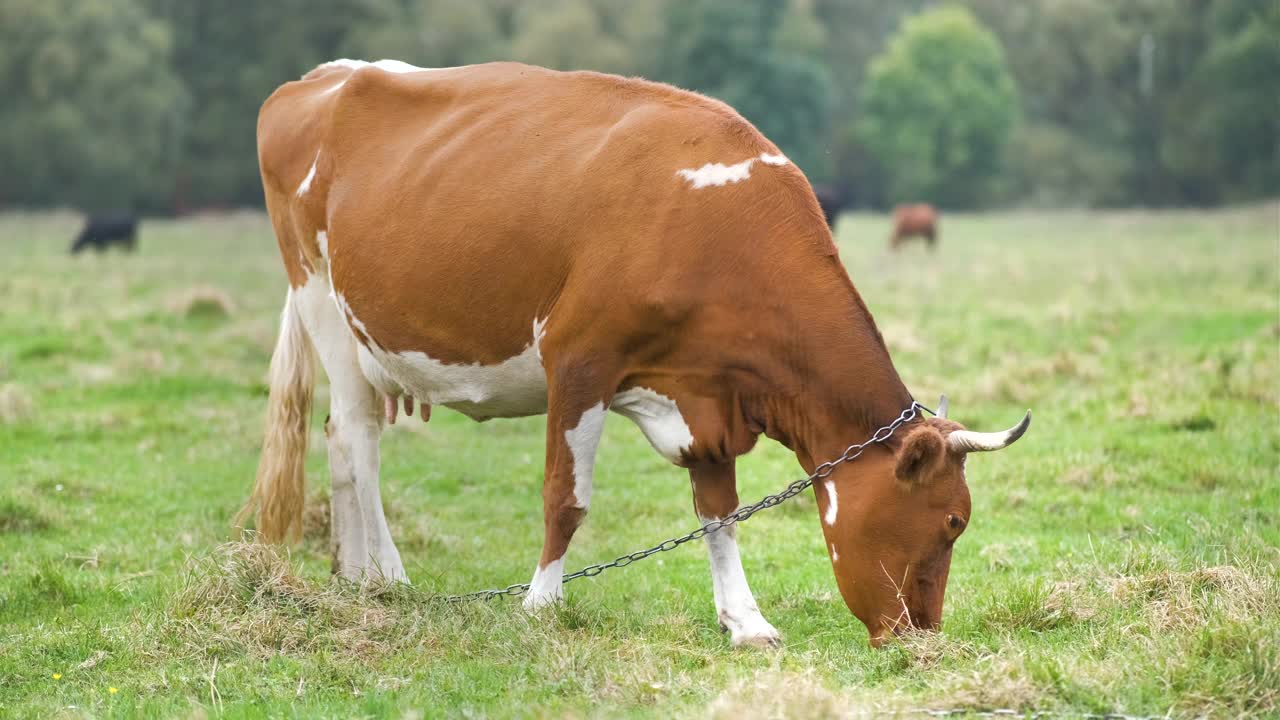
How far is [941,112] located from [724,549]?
80387mm

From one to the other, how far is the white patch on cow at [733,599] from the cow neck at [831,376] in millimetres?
685

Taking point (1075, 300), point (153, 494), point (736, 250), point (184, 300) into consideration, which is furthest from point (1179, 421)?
A: point (184, 300)

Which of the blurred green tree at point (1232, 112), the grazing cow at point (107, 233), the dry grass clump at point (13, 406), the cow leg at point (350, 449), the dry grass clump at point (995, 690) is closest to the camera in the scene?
the dry grass clump at point (995, 690)

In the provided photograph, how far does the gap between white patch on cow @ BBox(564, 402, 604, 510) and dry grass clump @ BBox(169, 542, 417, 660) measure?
0.95 m

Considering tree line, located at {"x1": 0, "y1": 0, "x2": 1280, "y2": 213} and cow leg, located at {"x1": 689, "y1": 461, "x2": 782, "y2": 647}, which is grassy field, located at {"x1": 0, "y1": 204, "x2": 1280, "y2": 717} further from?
tree line, located at {"x1": 0, "y1": 0, "x2": 1280, "y2": 213}

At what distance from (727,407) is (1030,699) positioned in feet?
5.55

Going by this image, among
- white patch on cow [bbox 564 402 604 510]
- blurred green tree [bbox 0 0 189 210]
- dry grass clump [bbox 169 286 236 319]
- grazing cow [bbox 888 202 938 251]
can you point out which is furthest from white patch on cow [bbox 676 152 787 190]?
blurred green tree [bbox 0 0 189 210]

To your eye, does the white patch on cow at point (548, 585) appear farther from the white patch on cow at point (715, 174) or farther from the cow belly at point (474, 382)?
the white patch on cow at point (715, 174)

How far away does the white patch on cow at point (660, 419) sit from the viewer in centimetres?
566

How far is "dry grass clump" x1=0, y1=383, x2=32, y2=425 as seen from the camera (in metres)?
11.4

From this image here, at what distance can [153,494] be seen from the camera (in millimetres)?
9164

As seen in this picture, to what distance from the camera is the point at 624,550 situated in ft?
26.2

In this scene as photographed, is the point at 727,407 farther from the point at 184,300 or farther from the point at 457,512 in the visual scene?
the point at 184,300

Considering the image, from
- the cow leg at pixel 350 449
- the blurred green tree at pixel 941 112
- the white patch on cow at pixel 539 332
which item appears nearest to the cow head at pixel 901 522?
the white patch on cow at pixel 539 332
